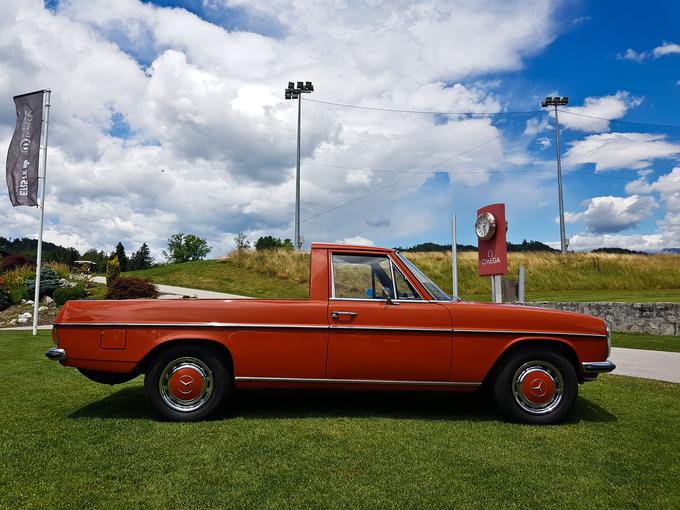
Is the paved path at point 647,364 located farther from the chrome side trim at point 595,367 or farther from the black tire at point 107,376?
the black tire at point 107,376

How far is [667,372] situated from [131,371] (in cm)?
718

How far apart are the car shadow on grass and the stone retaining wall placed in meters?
7.11

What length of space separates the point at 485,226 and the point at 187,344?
8.30 m

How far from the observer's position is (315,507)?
2658 millimetres

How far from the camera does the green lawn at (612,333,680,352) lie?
10.1 metres

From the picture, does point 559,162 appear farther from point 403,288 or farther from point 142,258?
point 142,258

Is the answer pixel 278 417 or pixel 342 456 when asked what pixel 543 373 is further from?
pixel 278 417

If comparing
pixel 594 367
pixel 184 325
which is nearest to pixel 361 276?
pixel 184 325

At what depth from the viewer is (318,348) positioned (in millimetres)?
4285

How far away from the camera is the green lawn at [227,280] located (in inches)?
926

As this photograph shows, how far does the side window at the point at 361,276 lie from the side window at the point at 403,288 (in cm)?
6

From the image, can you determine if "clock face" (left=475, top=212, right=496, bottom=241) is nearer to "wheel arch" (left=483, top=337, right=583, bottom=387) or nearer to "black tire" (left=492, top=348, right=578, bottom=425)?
"wheel arch" (left=483, top=337, right=583, bottom=387)

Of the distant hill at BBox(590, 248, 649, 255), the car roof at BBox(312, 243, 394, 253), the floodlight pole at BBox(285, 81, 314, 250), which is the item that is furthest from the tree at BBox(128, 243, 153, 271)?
the car roof at BBox(312, 243, 394, 253)

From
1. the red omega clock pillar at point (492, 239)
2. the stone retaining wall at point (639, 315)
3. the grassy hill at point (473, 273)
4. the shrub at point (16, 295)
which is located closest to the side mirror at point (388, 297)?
the red omega clock pillar at point (492, 239)
